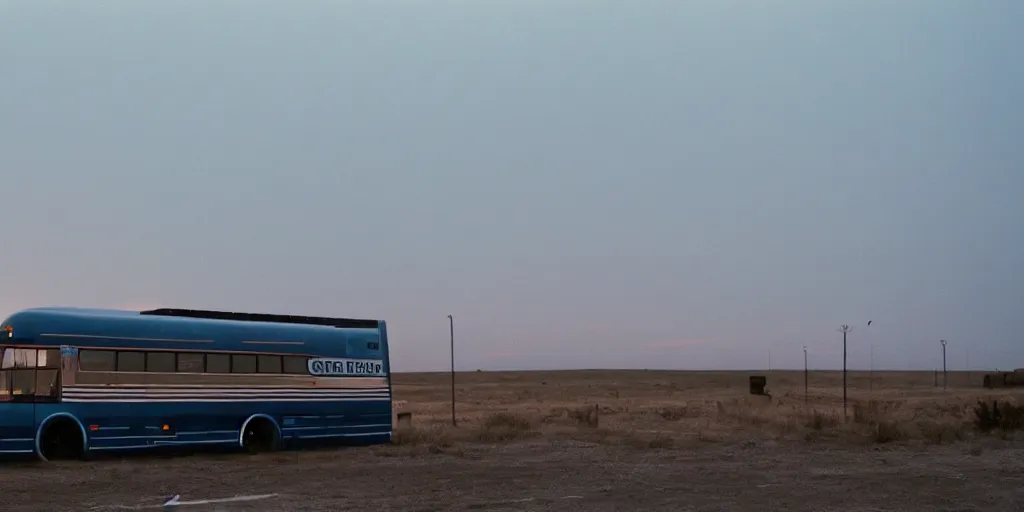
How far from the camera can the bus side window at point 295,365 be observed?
92.3ft

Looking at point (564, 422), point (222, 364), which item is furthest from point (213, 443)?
point (564, 422)

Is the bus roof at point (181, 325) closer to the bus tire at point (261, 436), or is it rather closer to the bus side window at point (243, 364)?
the bus side window at point (243, 364)

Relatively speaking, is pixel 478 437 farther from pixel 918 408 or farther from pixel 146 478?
pixel 918 408

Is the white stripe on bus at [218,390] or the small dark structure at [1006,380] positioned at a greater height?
the white stripe on bus at [218,390]

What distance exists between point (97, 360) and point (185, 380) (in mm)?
2206

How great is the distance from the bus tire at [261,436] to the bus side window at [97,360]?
3.96 meters

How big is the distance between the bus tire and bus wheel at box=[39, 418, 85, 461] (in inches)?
164

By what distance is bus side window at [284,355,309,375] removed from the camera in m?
28.1

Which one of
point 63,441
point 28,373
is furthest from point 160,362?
point 28,373

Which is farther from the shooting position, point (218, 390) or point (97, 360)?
point (218, 390)

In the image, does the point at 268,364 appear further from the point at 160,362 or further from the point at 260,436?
the point at 160,362

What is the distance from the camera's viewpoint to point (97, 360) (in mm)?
24516

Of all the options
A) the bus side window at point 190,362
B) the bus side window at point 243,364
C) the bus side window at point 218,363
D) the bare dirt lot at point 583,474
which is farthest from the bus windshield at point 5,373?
the bus side window at point 243,364

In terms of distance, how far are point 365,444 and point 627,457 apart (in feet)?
23.6
